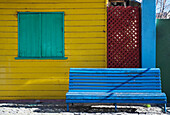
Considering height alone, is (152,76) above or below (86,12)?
below

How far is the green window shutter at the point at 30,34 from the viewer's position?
618 centimetres

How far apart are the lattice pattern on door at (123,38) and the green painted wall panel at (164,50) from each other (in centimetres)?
50

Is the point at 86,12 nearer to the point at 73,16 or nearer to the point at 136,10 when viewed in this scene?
the point at 73,16

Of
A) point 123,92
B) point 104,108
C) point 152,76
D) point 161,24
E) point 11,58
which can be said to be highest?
point 161,24

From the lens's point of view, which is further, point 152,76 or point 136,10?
point 136,10

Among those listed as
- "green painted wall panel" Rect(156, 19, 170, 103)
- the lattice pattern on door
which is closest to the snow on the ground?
"green painted wall panel" Rect(156, 19, 170, 103)

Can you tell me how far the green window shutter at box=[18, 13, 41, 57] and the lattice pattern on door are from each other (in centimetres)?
178

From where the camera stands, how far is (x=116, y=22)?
20.0ft

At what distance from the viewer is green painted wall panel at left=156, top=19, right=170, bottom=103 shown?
A: 6.05 meters

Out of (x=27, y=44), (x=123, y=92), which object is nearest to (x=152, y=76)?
(x=123, y=92)

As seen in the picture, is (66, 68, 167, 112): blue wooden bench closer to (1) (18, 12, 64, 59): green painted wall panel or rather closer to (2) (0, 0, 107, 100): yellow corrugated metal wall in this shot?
(2) (0, 0, 107, 100): yellow corrugated metal wall

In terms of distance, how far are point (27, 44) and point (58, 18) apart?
103 cm

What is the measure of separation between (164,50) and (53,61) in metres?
2.81

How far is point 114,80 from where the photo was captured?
5.48m
